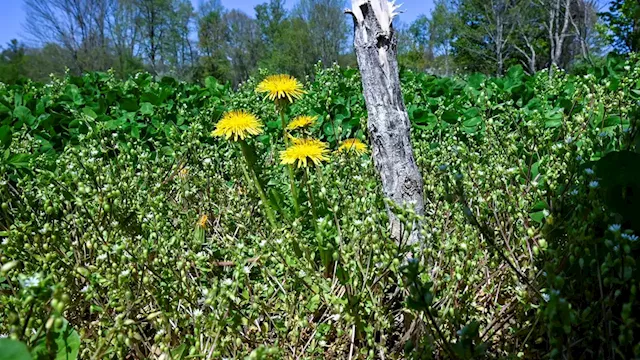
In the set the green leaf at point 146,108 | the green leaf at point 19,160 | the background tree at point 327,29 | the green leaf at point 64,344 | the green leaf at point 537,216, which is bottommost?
the green leaf at point 64,344

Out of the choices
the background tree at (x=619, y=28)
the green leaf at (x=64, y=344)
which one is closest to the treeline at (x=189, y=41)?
the background tree at (x=619, y=28)

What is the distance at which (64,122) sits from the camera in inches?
145

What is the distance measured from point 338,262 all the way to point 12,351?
1.05m

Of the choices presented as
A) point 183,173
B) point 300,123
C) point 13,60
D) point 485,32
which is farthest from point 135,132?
point 13,60

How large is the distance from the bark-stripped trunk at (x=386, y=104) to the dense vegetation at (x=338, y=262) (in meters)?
0.11

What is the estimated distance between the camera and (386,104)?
6.09 feet

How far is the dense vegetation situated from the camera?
119cm

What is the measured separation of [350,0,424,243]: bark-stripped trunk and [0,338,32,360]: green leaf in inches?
50.2

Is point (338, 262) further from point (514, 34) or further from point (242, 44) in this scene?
point (242, 44)

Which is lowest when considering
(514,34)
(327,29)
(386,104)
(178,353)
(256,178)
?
(178,353)

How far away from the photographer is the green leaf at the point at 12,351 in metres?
0.79

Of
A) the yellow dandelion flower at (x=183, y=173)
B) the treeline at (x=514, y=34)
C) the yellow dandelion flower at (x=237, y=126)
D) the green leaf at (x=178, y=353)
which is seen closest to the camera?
the green leaf at (x=178, y=353)

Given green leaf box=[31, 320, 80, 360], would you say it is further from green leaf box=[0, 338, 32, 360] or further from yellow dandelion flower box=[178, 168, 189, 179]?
yellow dandelion flower box=[178, 168, 189, 179]

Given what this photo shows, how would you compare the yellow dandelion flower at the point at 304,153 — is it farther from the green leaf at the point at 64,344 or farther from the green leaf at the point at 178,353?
the green leaf at the point at 64,344
